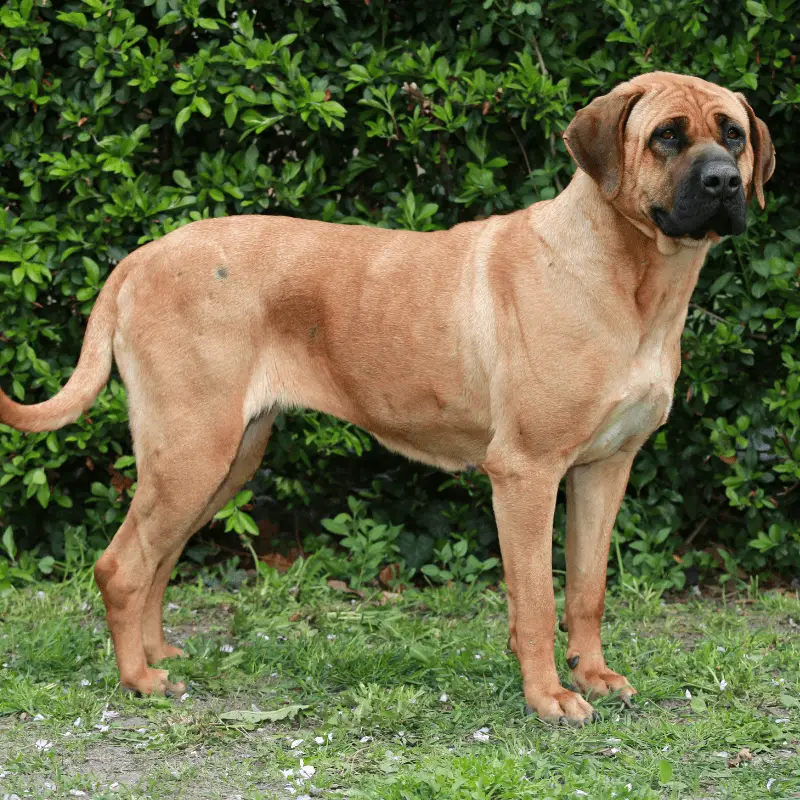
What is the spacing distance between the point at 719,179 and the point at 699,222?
13 centimetres

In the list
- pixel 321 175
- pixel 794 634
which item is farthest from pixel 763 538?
pixel 321 175

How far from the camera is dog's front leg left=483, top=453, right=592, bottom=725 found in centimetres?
367

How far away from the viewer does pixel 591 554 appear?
4.00m

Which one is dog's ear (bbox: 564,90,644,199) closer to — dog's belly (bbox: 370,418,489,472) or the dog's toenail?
dog's belly (bbox: 370,418,489,472)

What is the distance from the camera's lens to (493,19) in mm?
4887

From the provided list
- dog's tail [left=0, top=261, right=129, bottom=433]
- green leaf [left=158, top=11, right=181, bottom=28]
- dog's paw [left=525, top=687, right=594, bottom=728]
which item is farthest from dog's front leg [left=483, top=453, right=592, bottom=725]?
green leaf [left=158, top=11, right=181, bottom=28]

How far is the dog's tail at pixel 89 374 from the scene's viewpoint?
3.99 meters

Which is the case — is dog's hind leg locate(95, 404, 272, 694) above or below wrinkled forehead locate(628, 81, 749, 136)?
below

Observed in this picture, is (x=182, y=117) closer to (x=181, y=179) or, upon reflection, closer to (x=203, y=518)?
(x=181, y=179)

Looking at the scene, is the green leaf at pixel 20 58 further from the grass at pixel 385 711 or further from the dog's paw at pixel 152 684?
the dog's paw at pixel 152 684

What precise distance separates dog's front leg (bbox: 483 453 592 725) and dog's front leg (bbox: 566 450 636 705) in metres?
0.27

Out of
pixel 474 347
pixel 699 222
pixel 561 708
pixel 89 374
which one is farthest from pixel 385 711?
pixel 699 222

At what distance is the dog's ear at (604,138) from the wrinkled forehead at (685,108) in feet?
0.14

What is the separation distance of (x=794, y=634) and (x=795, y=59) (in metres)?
2.34
